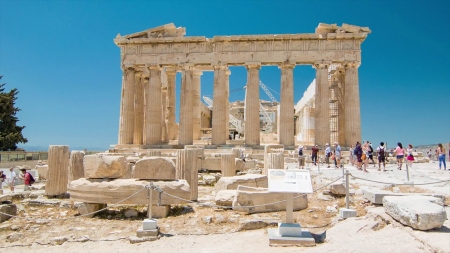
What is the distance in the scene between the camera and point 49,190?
12.6 meters

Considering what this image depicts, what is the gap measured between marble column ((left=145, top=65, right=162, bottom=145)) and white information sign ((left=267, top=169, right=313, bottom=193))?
76.4 ft

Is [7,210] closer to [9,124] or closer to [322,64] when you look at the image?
[322,64]

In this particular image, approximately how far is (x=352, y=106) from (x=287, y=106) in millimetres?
4842

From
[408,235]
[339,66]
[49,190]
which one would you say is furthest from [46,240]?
[339,66]

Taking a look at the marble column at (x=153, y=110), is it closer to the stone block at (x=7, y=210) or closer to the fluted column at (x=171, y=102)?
the fluted column at (x=171, y=102)

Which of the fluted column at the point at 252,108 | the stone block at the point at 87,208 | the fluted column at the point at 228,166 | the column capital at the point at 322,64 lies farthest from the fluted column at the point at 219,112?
the stone block at the point at 87,208

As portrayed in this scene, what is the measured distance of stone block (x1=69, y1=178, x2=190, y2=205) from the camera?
31.8ft

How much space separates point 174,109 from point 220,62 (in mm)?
7426

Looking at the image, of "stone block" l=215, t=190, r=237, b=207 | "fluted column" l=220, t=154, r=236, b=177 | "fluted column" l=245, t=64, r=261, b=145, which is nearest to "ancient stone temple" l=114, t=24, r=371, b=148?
"fluted column" l=245, t=64, r=261, b=145

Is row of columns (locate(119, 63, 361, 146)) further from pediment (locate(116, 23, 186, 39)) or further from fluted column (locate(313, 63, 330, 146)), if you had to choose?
pediment (locate(116, 23, 186, 39))

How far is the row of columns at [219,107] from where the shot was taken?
2769cm

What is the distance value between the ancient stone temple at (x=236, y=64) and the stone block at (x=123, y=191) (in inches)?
742

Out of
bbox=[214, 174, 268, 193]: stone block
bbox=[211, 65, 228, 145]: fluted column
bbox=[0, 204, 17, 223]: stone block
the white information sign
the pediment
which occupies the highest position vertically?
the pediment

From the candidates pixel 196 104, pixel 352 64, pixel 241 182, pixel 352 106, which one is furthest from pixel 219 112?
pixel 241 182
